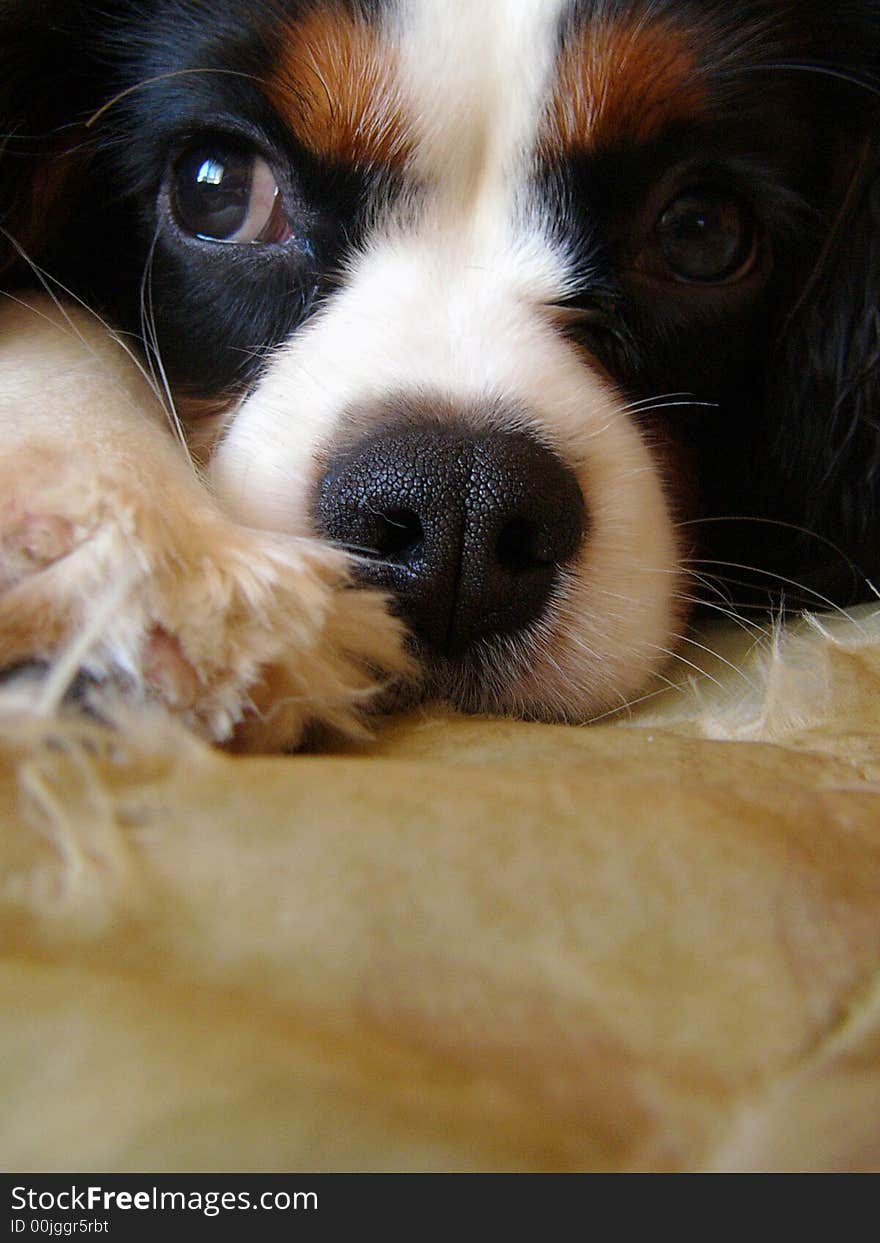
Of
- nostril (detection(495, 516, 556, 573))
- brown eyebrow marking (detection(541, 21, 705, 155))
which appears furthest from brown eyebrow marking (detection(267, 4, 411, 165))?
nostril (detection(495, 516, 556, 573))

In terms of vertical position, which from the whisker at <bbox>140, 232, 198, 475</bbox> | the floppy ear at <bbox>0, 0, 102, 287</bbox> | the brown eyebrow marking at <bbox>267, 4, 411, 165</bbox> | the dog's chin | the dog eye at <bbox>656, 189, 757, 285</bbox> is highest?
the brown eyebrow marking at <bbox>267, 4, 411, 165</bbox>

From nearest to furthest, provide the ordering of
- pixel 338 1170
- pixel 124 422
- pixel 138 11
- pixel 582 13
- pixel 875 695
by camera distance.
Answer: pixel 338 1170, pixel 875 695, pixel 124 422, pixel 582 13, pixel 138 11

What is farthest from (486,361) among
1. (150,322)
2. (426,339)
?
(150,322)

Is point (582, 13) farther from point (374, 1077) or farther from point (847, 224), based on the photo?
point (374, 1077)

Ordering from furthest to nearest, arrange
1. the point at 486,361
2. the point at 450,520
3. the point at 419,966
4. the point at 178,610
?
the point at 486,361
the point at 450,520
the point at 178,610
the point at 419,966

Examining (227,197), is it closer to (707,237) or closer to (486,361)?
(486,361)

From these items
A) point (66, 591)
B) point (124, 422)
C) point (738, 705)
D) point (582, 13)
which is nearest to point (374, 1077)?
point (66, 591)

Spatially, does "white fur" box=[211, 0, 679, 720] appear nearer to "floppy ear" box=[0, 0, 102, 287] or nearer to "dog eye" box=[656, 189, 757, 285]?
"dog eye" box=[656, 189, 757, 285]
